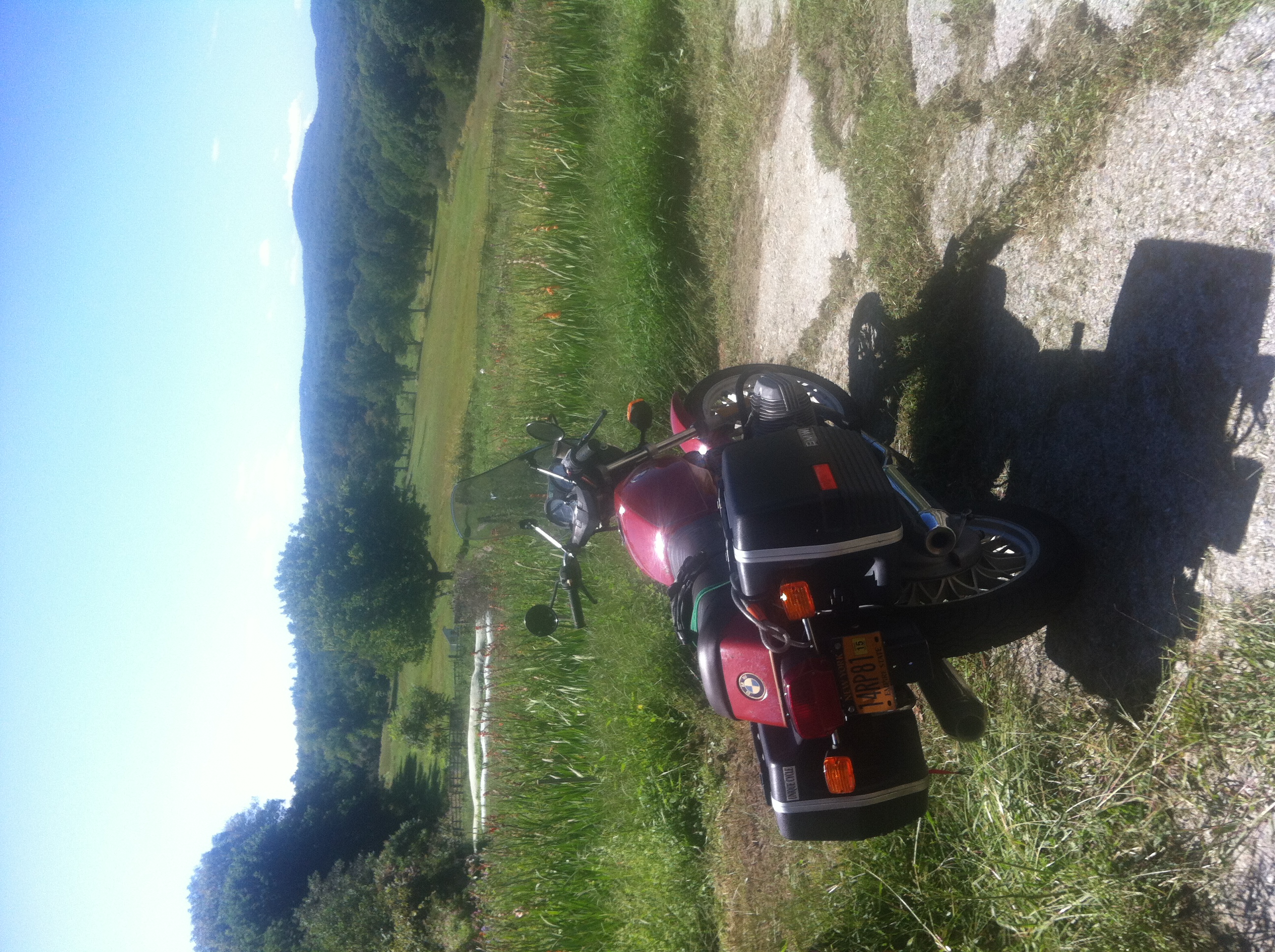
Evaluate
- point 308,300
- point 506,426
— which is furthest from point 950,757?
point 308,300

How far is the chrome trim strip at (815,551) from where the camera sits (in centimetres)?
211

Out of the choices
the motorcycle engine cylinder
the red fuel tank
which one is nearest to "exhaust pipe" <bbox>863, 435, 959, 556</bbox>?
the motorcycle engine cylinder

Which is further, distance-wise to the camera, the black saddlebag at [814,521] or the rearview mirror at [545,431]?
the rearview mirror at [545,431]

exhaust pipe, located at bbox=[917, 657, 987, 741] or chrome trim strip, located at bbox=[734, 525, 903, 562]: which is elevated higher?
chrome trim strip, located at bbox=[734, 525, 903, 562]

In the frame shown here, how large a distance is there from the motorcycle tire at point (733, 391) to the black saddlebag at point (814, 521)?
1.24 m

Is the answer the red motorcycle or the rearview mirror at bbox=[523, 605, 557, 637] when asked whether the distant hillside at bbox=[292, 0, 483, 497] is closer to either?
the rearview mirror at bbox=[523, 605, 557, 637]

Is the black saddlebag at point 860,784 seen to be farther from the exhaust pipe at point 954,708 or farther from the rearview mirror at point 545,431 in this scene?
the rearview mirror at point 545,431

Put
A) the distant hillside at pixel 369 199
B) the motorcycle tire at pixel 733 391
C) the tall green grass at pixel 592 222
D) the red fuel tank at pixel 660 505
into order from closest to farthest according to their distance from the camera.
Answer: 1. the red fuel tank at pixel 660 505
2. the motorcycle tire at pixel 733 391
3. the tall green grass at pixel 592 222
4. the distant hillside at pixel 369 199

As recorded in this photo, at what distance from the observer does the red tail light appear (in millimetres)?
2012

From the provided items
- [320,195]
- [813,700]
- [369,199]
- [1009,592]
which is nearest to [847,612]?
[813,700]

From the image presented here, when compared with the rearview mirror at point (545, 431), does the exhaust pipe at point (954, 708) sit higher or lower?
lower

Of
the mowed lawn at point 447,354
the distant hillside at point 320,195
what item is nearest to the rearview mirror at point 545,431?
the mowed lawn at point 447,354

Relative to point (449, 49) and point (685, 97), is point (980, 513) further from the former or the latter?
point (449, 49)

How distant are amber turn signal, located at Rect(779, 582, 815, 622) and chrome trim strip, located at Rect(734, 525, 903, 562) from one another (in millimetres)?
88
